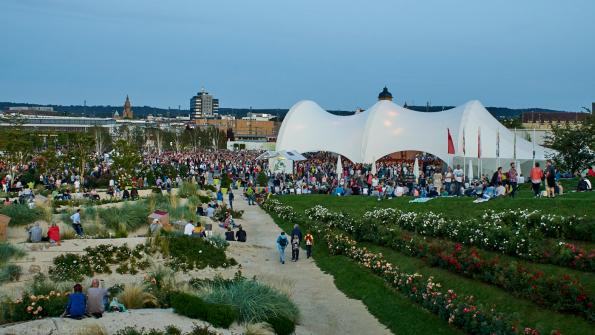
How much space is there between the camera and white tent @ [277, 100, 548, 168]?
3884 cm

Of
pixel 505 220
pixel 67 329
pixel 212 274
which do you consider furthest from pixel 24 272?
pixel 505 220

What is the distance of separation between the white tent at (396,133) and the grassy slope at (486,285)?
1644cm

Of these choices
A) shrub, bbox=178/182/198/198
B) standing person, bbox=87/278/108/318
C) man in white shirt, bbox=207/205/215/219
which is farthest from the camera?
shrub, bbox=178/182/198/198

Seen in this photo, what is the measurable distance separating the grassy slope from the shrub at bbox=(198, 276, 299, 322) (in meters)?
1.86

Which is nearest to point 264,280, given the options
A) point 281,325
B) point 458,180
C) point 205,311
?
point 281,325

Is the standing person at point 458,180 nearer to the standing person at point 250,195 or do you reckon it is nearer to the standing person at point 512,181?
the standing person at point 512,181

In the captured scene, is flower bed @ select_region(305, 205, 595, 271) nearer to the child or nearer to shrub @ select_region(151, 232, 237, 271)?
the child

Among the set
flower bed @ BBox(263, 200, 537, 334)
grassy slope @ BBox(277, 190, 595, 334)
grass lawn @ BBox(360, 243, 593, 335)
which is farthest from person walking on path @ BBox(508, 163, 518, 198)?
grass lawn @ BBox(360, 243, 593, 335)

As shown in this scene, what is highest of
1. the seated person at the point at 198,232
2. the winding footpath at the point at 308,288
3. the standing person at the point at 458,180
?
the standing person at the point at 458,180

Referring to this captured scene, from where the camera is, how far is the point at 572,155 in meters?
A: 31.2

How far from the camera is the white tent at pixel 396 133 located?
127ft

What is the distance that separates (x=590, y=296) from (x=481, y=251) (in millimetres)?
3830

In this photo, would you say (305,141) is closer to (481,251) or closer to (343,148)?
(343,148)

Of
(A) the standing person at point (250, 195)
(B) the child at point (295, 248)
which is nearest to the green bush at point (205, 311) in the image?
(B) the child at point (295, 248)
